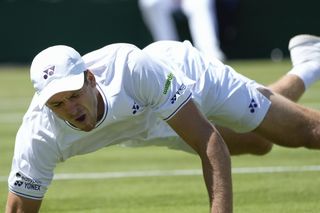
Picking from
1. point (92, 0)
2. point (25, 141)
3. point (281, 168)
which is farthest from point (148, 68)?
point (92, 0)

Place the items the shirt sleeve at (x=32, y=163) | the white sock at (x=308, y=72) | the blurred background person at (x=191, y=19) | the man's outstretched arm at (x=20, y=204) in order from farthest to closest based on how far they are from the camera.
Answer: the blurred background person at (x=191, y=19) < the white sock at (x=308, y=72) < the man's outstretched arm at (x=20, y=204) < the shirt sleeve at (x=32, y=163)

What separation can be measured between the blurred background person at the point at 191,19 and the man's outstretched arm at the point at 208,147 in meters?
13.0

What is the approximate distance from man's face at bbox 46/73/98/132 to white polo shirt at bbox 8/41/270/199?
304mm

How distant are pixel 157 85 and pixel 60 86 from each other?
0.69 meters

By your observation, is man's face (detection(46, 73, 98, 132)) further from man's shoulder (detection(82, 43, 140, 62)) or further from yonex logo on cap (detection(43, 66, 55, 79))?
man's shoulder (detection(82, 43, 140, 62))

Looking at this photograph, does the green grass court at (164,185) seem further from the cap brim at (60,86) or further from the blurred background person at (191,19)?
the blurred background person at (191,19)

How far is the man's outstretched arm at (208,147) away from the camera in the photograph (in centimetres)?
629

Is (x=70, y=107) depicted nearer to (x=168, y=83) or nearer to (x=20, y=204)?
(x=168, y=83)

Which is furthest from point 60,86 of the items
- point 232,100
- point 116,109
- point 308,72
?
point 308,72

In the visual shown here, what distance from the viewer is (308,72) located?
29.3 feet

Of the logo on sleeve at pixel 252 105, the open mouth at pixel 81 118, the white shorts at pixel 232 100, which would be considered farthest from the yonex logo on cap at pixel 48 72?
the logo on sleeve at pixel 252 105

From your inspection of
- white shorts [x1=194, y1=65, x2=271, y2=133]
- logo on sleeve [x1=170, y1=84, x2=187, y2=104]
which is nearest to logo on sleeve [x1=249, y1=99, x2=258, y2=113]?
white shorts [x1=194, y1=65, x2=271, y2=133]

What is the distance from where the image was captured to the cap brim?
245 inches

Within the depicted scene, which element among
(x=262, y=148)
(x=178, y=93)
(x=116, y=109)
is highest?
(x=178, y=93)
